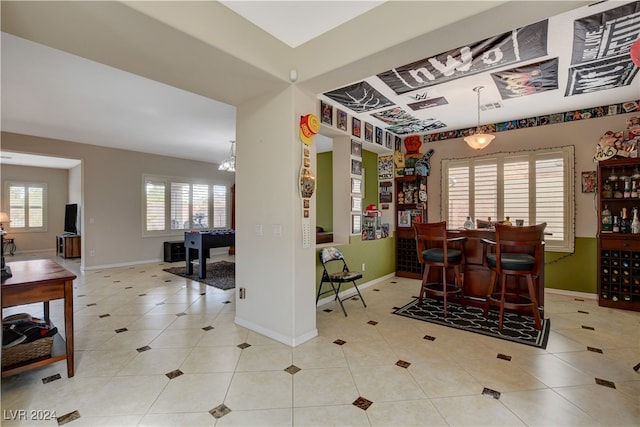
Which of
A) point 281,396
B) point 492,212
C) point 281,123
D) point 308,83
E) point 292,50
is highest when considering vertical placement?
point 292,50

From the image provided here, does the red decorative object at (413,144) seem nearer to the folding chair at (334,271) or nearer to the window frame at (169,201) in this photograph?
the folding chair at (334,271)

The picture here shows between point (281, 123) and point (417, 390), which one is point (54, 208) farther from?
point (417, 390)

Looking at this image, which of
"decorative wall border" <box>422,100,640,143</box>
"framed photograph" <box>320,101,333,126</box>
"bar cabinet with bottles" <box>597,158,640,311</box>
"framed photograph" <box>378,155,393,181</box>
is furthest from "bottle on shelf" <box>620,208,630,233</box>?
"framed photograph" <box>320,101,333,126</box>

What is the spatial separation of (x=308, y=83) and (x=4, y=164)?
1089 centimetres

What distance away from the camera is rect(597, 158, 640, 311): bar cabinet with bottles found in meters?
3.89

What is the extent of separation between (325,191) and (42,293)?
5835 mm

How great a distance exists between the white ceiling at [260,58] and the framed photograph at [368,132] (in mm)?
110

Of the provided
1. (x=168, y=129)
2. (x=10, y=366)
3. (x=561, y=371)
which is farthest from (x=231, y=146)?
(x=561, y=371)

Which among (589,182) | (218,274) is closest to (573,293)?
(589,182)

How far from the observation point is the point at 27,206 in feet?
29.8

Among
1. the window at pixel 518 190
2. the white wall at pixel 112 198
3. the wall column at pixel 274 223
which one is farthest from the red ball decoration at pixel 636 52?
the white wall at pixel 112 198

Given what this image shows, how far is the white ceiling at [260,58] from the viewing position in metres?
1.97

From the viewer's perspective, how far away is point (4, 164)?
28.3 feet

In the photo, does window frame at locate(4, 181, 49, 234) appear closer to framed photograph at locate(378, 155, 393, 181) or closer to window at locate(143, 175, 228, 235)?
window at locate(143, 175, 228, 235)
